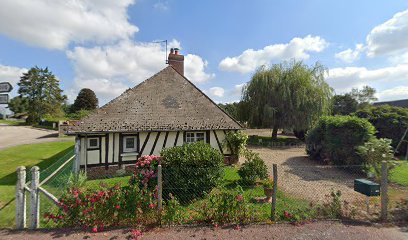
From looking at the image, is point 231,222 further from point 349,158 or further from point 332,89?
point 332,89

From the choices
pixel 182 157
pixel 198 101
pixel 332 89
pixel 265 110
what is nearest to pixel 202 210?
pixel 182 157

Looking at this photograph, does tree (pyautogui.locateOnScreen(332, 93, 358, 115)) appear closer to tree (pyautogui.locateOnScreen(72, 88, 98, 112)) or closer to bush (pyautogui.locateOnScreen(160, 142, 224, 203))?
bush (pyautogui.locateOnScreen(160, 142, 224, 203))

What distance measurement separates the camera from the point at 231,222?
5.06m

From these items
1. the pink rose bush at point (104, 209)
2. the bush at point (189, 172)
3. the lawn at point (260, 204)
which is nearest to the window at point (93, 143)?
the lawn at point (260, 204)

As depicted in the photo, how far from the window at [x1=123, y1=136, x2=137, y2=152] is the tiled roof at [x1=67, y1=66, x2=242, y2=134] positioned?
32.7 inches

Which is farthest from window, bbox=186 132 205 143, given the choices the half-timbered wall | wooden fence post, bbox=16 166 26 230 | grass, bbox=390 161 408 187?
grass, bbox=390 161 408 187

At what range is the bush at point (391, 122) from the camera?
1531 centimetres

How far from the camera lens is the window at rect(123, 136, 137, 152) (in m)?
11.3

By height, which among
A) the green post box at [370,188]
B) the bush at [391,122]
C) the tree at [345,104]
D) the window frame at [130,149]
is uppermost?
the tree at [345,104]

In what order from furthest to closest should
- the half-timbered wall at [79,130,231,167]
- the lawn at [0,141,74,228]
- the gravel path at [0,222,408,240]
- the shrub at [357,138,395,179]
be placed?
the half-timbered wall at [79,130,231,167] < the shrub at [357,138,395,179] < the lawn at [0,141,74,228] < the gravel path at [0,222,408,240]

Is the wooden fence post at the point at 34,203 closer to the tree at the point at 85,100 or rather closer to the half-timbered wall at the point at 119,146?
the half-timbered wall at the point at 119,146

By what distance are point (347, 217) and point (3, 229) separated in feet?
26.4

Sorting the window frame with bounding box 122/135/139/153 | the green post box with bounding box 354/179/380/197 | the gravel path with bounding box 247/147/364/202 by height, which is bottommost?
the gravel path with bounding box 247/147/364/202

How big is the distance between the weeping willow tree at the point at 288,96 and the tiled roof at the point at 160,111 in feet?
33.1
